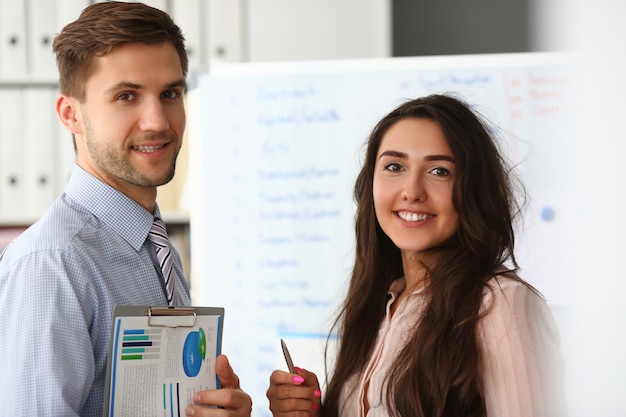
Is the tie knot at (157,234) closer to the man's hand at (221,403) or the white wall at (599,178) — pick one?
the man's hand at (221,403)

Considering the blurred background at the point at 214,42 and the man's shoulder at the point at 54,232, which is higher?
the blurred background at the point at 214,42

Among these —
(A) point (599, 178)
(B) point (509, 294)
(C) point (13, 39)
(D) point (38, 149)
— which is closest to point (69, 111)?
(B) point (509, 294)

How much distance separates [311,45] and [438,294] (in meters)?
1.69

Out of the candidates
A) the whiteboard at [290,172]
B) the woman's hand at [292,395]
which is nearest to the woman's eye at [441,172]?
the woman's hand at [292,395]

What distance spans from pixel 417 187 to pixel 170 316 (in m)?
0.53

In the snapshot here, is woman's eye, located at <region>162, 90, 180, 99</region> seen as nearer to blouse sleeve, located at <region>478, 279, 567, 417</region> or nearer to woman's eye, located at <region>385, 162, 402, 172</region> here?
woman's eye, located at <region>385, 162, 402, 172</region>

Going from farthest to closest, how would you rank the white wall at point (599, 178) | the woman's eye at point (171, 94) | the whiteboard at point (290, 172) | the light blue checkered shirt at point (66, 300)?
the whiteboard at point (290, 172) < the woman's eye at point (171, 94) < the light blue checkered shirt at point (66, 300) < the white wall at point (599, 178)

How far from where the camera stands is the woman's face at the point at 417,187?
1296 mm

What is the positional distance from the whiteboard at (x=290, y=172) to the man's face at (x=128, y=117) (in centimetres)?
118

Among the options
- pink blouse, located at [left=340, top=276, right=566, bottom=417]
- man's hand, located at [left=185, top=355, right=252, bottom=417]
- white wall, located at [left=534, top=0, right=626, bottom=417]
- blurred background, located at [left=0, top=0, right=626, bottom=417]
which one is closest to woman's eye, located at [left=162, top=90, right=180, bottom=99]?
man's hand, located at [left=185, top=355, right=252, bottom=417]

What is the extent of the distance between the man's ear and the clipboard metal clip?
1.26 ft

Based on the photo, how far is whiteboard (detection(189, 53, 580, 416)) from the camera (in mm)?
2289

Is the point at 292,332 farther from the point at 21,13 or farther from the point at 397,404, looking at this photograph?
the point at 21,13

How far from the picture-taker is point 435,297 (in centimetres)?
125
